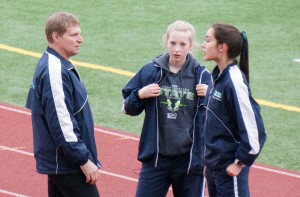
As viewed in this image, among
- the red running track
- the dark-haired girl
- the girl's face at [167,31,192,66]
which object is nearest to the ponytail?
the dark-haired girl

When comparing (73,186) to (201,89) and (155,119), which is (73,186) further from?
(201,89)

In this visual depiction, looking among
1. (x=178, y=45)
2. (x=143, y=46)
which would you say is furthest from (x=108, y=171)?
(x=143, y=46)

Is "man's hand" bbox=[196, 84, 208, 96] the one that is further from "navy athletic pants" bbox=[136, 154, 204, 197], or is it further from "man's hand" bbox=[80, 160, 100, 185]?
"man's hand" bbox=[80, 160, 100, 185]

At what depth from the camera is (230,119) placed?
6.14m

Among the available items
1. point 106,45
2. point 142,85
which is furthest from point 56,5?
point 142,85

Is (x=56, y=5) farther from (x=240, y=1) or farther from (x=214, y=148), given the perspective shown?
(x=214, y=148)

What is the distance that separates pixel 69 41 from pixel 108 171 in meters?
3.20

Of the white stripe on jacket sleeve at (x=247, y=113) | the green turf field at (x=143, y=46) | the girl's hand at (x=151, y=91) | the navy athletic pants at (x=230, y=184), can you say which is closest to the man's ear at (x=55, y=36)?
the girl's hand at (x=151, y=91)

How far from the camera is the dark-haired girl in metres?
6.04

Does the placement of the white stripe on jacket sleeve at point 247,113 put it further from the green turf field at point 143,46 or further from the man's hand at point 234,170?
the green turf field at point 143,46

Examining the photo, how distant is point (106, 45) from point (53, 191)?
7.97 meters

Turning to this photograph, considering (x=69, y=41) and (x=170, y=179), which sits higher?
(x=69, y=41)

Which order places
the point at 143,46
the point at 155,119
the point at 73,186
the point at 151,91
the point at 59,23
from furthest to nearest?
the point at 143,46, the point at 155,119, the point at 151,91, the point at 73,186, the point at 59,23

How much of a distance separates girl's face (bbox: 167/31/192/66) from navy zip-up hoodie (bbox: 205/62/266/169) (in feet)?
1.30
